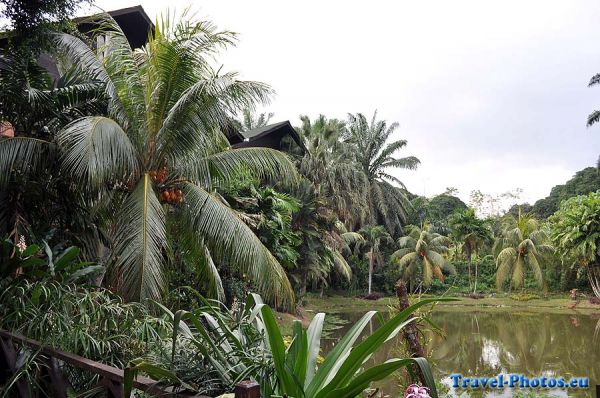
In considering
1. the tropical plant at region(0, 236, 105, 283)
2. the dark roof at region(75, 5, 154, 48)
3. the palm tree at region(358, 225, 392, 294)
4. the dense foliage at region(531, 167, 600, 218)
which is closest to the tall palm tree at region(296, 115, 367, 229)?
the palm tree at region(358, 225, 392, 294)

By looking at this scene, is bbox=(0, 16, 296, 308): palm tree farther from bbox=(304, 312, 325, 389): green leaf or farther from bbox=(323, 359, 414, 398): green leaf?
bbox=(323, 359, 414, 398): green leaf

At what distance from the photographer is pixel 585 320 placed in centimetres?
2042

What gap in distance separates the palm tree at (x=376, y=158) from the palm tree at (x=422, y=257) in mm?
2437

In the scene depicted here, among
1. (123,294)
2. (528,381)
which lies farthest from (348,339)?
(528,381)

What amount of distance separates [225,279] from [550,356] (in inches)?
336

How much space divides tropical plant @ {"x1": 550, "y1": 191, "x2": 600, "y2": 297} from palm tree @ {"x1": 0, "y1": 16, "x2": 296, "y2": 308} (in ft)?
66.4

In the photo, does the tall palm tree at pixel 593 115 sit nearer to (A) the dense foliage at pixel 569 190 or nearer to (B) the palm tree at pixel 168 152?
(A) the dense foliage at pixel 569 190

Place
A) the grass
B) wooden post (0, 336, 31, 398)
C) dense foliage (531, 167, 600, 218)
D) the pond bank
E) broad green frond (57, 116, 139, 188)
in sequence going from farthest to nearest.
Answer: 1. dense foliage (531, 167, 600, 218)
2. the grass
3. the pond bank
4. broad green frond (57, 116, 139, 188)
5. wooden post (0, 336, 31, 398)

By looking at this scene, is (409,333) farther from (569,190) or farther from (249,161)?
(569,190)

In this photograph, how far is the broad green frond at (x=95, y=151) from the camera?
513cm

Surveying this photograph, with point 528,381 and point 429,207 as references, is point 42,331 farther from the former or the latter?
point 429,207

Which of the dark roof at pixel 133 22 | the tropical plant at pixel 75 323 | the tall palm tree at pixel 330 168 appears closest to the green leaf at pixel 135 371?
the tropical plant at pixel 75 323

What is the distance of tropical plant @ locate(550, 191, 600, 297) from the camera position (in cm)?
2252

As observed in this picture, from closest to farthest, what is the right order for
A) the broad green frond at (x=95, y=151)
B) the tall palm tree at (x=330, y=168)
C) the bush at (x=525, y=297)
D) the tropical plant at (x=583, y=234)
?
the broad green frond at (x=95, y=151)
the tall palm tree at (x=330, y=168)
the tropical plant at (x=583, y=234)
the bush at (x=525, y=297)
